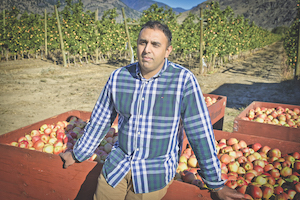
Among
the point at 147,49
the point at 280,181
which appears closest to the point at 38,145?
the point at 147,49

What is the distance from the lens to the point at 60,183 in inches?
78.8

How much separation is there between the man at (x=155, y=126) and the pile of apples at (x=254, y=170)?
0.48 meters

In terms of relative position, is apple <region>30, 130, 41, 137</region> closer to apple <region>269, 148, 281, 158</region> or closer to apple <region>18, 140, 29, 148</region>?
apple <region>18, 140, 29, 148</region>

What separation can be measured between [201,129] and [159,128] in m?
0.29

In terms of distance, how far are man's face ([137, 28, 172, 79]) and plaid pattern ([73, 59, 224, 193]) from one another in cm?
9

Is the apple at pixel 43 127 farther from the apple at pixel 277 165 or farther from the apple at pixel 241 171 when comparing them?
the apple at pixel 277 165

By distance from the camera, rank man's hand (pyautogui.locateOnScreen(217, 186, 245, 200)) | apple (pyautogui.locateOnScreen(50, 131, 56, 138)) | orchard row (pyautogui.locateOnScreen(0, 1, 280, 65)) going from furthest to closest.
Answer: orchard row (pyautogui.locateOnScreen(0, 1, 280, 65)), apple (pyautogui.locateOnScreen(50, 131, 56, 138)), man's hand (pyautogui.locateOnScreen(217, 186, 245, 200))

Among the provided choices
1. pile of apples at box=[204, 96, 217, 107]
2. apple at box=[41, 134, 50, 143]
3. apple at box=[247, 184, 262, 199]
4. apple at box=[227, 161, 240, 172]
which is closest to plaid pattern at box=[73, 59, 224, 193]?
apple at box=[247, 184, 262, 199]

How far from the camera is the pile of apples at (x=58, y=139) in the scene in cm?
265

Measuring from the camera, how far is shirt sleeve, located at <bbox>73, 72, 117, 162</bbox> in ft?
5.45

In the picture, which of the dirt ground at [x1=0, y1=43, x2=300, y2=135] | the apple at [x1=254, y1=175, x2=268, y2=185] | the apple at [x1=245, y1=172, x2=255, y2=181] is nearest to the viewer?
the apple at [x1=254, y1=175, x2=268, y2=185]

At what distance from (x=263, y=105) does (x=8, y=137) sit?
474 centimetres

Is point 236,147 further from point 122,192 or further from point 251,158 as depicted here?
point 122,192

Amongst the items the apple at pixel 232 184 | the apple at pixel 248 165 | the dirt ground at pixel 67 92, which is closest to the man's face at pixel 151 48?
the apple at pixel 232 184
